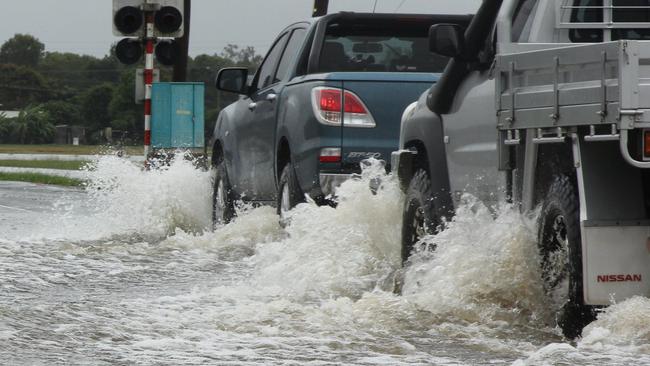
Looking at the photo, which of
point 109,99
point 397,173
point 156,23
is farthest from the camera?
point 109,99

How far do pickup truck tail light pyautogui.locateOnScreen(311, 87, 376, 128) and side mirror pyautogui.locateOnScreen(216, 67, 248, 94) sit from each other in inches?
94.4

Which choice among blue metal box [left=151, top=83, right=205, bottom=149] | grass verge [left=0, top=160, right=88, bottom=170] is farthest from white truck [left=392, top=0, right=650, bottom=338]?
grass verge [left=0, top=160, right=88, bottom=170]

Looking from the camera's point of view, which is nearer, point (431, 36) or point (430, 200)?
point (431, 36)

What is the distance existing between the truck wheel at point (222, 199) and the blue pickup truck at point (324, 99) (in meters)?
0.28

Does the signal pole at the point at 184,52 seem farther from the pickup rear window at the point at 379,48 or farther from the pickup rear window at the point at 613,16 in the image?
the pickup rear window at the point at 613,16

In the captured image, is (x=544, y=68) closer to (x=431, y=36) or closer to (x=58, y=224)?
(x=431, y=36)

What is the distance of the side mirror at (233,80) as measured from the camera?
42.5ft

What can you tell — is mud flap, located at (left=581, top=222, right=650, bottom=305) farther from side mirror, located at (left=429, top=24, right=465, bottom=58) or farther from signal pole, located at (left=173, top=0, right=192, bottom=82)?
signal pole, located at (left=173, top=0, right=192, bottom=82)

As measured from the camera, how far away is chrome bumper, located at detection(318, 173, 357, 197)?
419 inches

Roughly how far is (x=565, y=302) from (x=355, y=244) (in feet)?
9.38

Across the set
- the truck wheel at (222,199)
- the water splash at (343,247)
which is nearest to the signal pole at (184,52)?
the truck wheel at (222,199)

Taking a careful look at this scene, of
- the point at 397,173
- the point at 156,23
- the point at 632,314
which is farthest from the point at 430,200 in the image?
the point at 156,23

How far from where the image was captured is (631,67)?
19.5 feet

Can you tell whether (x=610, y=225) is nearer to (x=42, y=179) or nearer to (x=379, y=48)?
(x=379, y=48)
